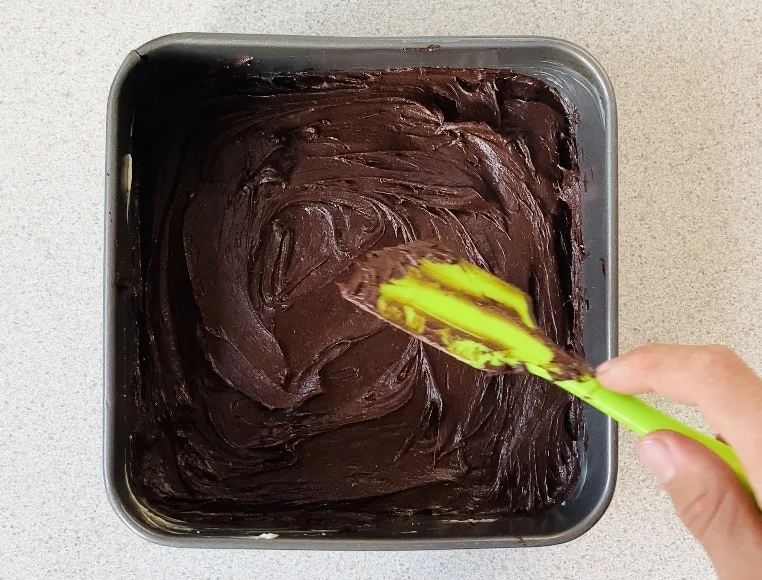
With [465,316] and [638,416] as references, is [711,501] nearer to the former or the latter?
[638,416]

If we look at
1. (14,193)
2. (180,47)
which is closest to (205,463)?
(14,193)

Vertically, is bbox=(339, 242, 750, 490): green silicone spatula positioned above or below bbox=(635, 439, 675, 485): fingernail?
→ above

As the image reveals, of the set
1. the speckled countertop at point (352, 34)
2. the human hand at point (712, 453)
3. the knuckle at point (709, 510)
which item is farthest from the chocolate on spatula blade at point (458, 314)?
the speckled countertop at point (352, 34)

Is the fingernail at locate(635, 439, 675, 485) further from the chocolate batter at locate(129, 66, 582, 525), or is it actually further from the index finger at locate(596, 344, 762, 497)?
the chocolate batter at locate(129, 66, 582, 525)

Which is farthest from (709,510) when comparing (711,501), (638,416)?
(638,416)

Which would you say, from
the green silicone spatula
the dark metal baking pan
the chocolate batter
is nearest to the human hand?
the green silicone spatula

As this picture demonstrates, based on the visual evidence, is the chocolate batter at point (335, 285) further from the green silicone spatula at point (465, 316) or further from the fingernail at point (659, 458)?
the fingernail at point (659, 458)
